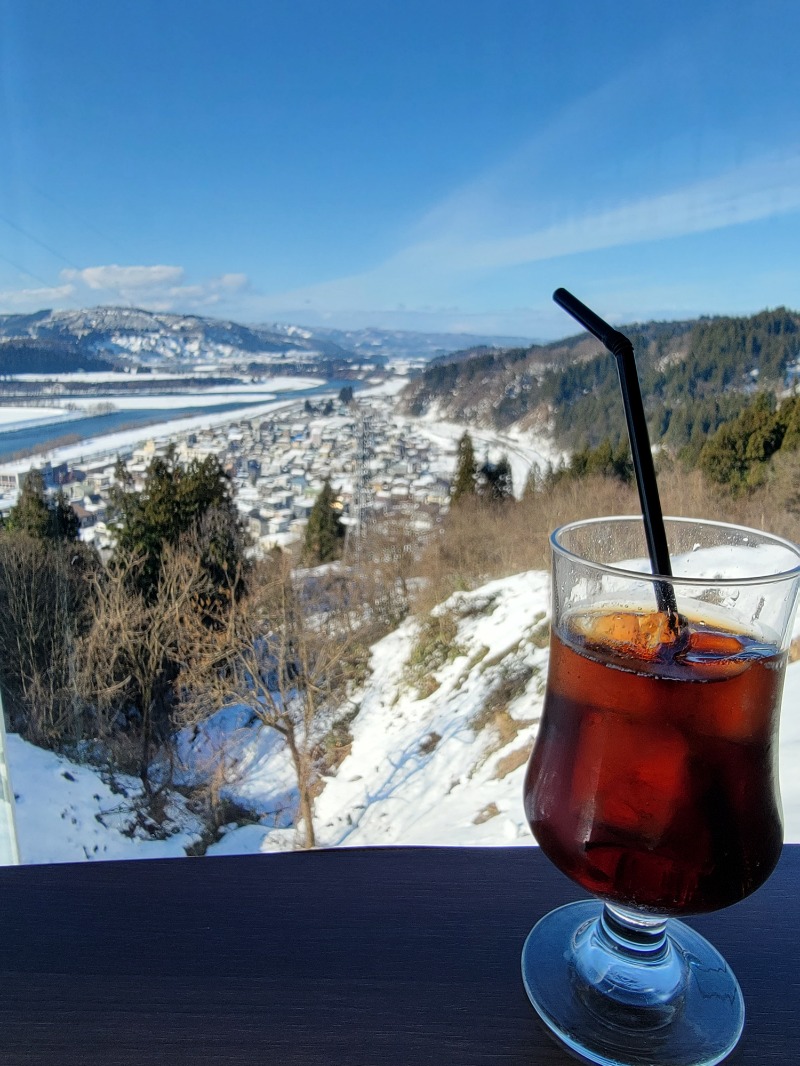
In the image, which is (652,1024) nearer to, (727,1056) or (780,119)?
(727,1056)

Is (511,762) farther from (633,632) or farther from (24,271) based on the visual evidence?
(633,632)

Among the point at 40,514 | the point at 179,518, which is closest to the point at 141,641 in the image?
the point at 179,518

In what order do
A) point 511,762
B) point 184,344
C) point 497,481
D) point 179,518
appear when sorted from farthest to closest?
point 179,518 < point 497,481 < point 184,344 < point 511,762

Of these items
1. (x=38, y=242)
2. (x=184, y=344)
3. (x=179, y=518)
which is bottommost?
(x=179, y=518)

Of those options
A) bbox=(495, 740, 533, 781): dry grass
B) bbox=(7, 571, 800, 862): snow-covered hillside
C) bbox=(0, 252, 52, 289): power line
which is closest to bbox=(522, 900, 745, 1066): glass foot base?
bbox=(7, 571, 800, 862): snow-covered hillside

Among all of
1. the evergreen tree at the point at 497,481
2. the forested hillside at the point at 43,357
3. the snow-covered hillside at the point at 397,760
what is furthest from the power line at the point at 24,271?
the evergreen tree at the point at 497,481
